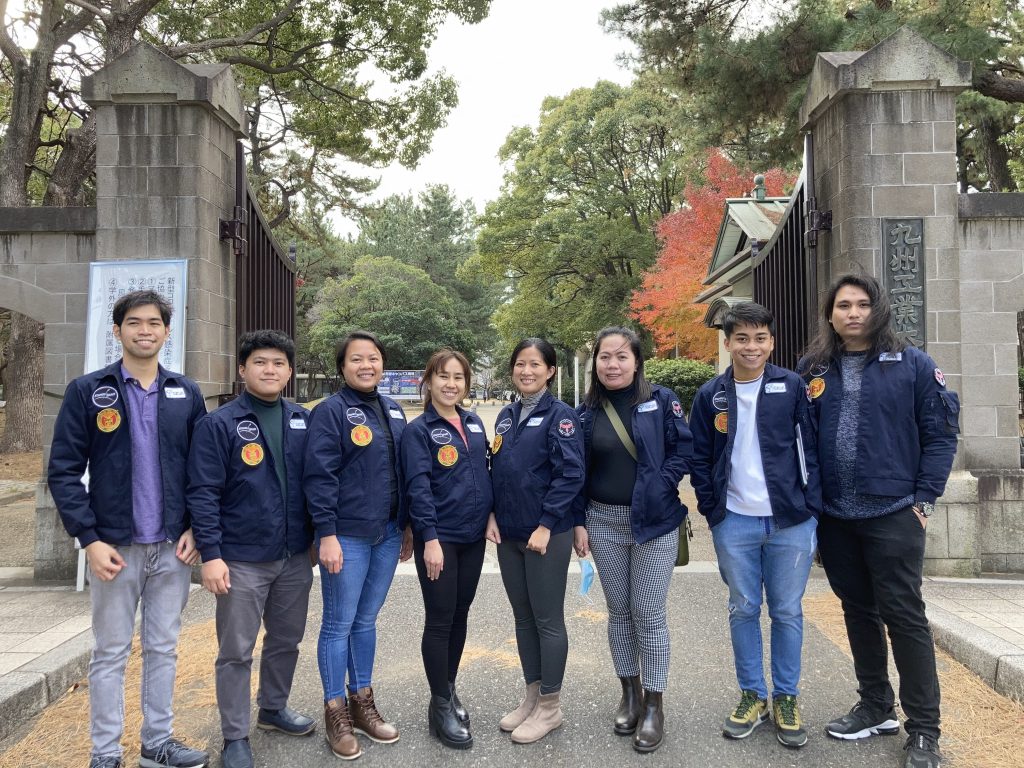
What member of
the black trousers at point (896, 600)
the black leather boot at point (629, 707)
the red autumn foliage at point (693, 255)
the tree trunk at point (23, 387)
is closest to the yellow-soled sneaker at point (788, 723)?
the black trousers at point (896, 600)

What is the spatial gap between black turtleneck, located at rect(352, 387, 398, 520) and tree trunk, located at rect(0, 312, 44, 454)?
1310cm

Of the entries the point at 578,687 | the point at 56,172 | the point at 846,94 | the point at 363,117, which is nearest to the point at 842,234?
the point at 846,94

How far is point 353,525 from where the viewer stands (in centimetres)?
304

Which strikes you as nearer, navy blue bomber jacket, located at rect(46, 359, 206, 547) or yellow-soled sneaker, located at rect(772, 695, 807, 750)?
navy blue bomber jacket, located at rect(46, 359, 206, 547)

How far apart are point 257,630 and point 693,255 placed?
15.9 m

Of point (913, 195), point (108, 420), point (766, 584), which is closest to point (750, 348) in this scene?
point (766, 584)

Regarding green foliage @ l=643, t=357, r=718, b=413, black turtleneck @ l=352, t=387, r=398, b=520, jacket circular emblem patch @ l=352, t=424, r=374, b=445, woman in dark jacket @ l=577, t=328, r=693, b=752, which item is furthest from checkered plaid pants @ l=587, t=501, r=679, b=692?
green foliage @ l=643, t=357, r=718, b=413

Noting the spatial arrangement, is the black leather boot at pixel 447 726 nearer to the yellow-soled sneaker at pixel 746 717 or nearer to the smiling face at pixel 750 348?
the yellow-soled sneaker at pixel 746 717

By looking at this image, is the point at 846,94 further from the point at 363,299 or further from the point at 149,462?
the point at 363,299

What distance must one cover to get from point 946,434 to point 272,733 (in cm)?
333

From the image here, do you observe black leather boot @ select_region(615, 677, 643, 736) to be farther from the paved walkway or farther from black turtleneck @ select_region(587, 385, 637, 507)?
black turtleneck @ select_region(587, 385, 637, 507)

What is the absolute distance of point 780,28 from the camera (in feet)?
35.2

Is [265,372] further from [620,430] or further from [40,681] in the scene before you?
[40,681]

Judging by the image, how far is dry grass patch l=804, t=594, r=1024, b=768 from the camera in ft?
9.87
